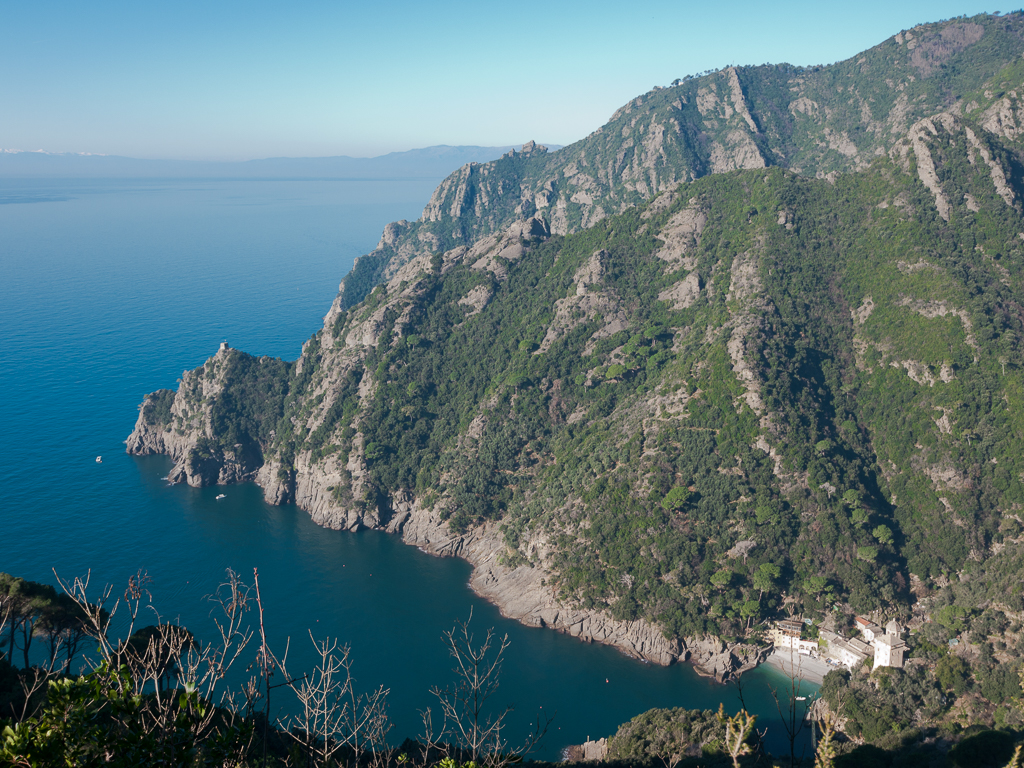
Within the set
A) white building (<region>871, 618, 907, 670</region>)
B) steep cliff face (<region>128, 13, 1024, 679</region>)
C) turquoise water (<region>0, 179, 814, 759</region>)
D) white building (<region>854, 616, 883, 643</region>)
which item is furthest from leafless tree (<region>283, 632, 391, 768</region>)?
white building (<region>854, 616, 883, 643</region>)

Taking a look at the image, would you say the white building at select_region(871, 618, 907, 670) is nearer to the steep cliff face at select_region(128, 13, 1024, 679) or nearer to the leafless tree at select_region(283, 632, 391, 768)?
the steep cliff face at select_region(128, 13, 1024, 679)

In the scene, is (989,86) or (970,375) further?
(989,86)

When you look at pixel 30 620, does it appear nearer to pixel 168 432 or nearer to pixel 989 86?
pixel 168 432

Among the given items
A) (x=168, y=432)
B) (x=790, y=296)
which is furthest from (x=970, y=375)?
(x=168, y=432)

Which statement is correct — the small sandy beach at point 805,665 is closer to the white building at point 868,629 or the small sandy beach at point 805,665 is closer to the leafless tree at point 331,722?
the white building at point 868,629

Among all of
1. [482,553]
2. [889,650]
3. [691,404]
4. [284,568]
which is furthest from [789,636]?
[284,568]

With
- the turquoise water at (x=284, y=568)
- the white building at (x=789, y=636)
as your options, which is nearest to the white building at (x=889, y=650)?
the white building at (x=789, y=636)

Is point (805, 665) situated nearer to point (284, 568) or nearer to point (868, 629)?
point (868, 629)
